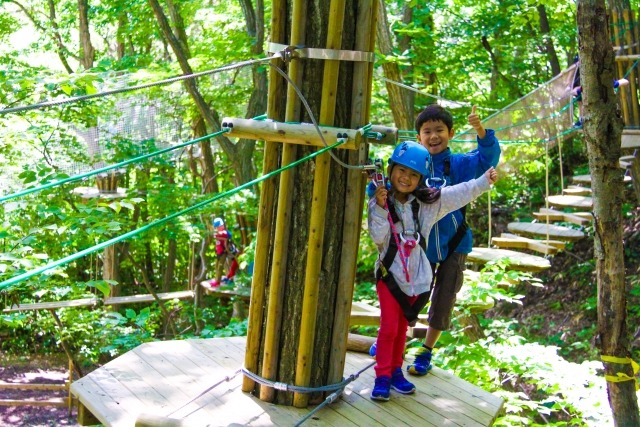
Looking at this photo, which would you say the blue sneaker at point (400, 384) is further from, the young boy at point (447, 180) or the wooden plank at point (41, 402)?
the wooden plank at point (41, 402)

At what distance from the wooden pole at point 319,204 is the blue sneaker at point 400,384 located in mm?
494

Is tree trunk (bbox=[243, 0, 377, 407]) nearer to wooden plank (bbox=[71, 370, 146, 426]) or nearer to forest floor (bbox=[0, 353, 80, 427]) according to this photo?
wooden plank (bbox=[71, 370, 146, 426])

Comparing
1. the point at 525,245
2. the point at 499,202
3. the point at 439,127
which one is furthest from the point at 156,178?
the point at 439,127

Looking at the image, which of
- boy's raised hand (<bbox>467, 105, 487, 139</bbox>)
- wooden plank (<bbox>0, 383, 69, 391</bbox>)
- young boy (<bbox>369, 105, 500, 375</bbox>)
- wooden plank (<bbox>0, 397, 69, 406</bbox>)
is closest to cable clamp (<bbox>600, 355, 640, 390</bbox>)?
young boy (<bbox>369, 105, 500, 375</bbox>)

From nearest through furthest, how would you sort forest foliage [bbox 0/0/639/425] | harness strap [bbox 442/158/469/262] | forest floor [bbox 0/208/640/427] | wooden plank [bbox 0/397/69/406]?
harness strap [bbox 442/158/469/262] < forest foliage [bbox 0/0/639/425] < forest floor [bbox 0/208/640/427] < wooden plank [bbox 0/397/69/406]

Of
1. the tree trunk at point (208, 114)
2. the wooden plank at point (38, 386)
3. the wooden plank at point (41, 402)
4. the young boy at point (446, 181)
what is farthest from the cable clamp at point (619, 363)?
the wooden plank at point (41, 402)

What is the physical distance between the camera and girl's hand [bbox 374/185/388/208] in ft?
8.54

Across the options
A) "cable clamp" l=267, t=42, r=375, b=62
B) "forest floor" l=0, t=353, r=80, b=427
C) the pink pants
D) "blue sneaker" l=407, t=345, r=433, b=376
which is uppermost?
"cable clamp" l=267, t=42, r=375, b=62

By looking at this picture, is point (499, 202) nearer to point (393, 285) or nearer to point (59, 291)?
point (59, 291)

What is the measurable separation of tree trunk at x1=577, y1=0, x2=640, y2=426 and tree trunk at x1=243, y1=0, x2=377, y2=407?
1.19m

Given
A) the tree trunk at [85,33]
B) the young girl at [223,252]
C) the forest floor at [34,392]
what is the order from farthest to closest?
1. the tree trunk at [85,33]
2. the young girl at [223,252]
3. the forest floor at [34,392]

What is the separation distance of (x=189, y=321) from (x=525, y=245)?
6.16m

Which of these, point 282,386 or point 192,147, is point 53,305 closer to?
point 192,147

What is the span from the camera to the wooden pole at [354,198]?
8.50ft
